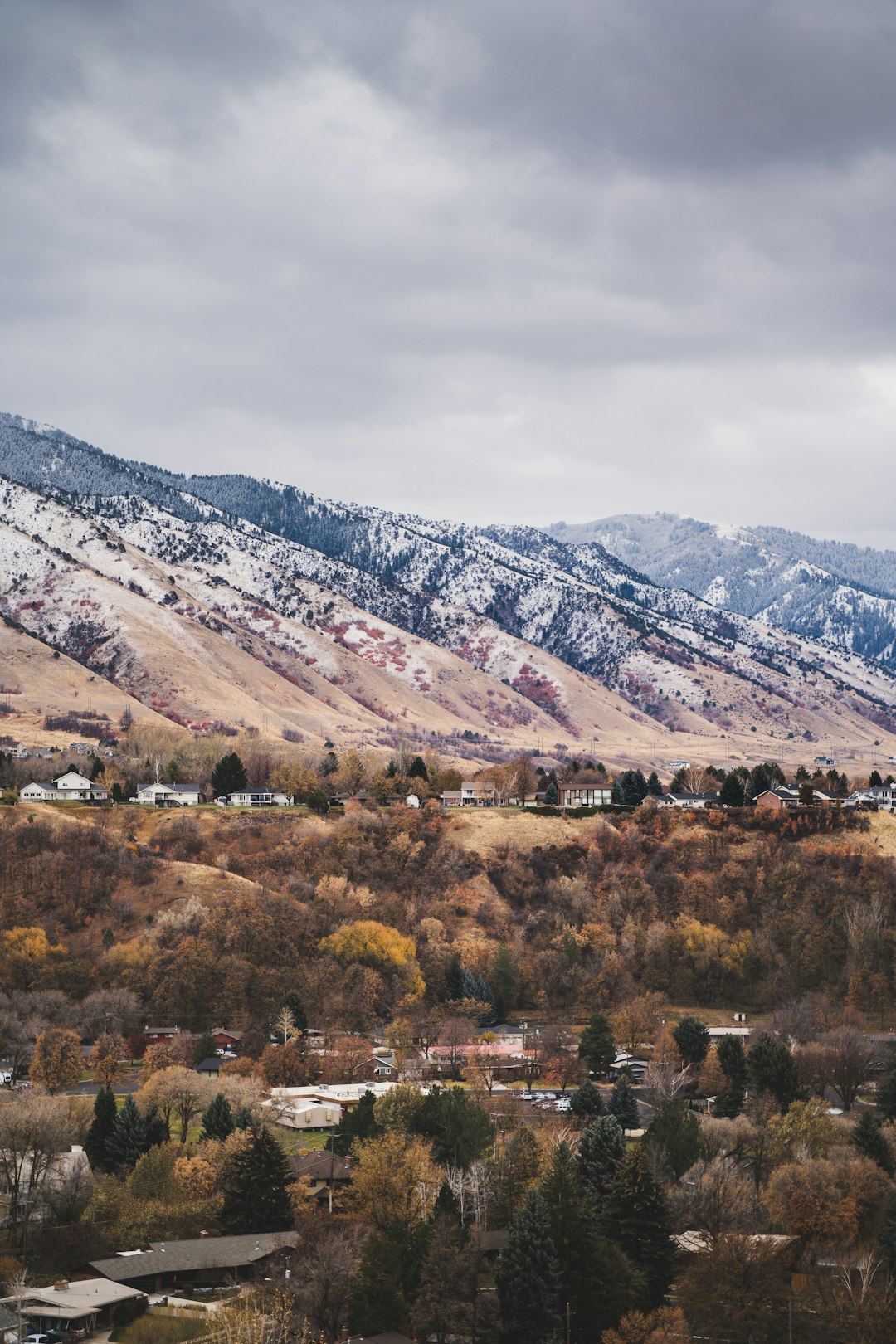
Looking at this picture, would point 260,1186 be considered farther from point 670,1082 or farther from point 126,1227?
point 670,1082

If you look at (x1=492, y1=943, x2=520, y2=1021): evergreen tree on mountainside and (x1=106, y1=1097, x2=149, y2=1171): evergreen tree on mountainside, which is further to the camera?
(x1=492, y1=943, x2=520, y2=1021): evergreen tree on mountainside

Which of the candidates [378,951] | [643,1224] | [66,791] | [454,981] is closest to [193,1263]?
[643,1224]

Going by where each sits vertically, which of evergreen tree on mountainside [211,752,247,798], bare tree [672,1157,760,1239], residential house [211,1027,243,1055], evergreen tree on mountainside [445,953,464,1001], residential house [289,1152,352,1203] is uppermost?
evergreen tree on mountainside [211,752,247,798]

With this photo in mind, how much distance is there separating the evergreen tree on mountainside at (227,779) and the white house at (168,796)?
1.83 m

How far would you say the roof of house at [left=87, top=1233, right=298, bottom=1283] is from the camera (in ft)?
184

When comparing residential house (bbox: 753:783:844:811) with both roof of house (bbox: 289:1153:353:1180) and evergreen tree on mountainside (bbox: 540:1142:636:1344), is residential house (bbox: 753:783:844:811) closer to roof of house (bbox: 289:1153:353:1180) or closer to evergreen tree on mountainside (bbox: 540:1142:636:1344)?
roof of house (bbox: 289:1153:353:1180)

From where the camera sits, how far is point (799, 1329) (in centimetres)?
5041

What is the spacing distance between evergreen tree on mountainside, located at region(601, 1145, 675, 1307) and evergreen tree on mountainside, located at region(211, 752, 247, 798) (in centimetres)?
8209

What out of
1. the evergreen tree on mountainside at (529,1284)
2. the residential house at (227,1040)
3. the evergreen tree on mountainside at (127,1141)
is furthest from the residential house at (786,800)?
the evergreen tree on mountainside at (529,1284)

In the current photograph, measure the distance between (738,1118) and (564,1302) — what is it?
21.0 meters

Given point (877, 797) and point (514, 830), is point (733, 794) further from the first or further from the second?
point (514, 830)

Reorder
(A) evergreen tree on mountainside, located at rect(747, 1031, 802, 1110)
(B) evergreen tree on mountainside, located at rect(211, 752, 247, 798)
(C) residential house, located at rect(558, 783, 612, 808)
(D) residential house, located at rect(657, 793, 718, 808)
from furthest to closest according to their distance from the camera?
1. (B) evergreen tree on mountainside, located at rect(211, 752, 247, 798)
2. (C) residential house, located at rect(558, 783, 612, 808)
3. (D) residential house, located at rect(657, 793, 718, 808)
4. (A) evergreen tree on mountainside, located at rect(747, 1031, 802, 1110)

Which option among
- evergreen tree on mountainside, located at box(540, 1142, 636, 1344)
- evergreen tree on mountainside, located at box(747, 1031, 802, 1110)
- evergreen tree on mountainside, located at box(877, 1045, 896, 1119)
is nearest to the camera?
evergreen tree on mountainside, located at box(540, 1142, 636, 1344)

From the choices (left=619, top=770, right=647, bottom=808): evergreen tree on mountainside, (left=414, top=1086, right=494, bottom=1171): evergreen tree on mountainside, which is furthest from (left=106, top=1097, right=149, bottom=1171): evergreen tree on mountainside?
(left=619, top=770, right=647, bottom=808): evergreen tree on mountainside
